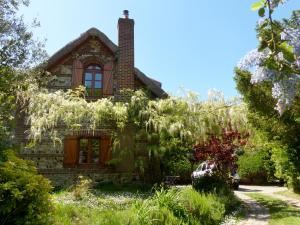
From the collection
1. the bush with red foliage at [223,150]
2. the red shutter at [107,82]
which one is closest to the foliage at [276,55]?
the bush with red foliage at [223,150]

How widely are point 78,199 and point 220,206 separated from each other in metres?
3.77

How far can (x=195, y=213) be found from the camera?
27.6 ft

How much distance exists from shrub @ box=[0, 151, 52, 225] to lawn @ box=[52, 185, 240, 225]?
2.01 feet

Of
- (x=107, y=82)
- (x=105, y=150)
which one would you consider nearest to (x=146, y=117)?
(x=105, y=150)

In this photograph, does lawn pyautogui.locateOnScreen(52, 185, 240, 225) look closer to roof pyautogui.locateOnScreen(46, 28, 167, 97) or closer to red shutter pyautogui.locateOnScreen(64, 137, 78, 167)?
red shutter pyautogui.locateOnScreen(64, 137, 78, 167)

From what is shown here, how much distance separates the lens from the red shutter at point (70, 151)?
13.8 meters

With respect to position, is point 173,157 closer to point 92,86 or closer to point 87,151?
point 87,151

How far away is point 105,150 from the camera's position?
46.2 feet

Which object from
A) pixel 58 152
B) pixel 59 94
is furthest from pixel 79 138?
pixel 59 94

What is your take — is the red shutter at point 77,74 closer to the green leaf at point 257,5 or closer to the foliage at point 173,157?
the foliage at point 173,157

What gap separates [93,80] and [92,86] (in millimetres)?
245

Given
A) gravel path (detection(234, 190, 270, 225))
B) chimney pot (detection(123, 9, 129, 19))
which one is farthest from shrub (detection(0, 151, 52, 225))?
chimney pot (detection(123, 9, 129, 19))

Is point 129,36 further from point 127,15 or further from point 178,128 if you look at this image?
point 178,128

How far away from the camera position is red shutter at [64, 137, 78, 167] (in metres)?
13.8
